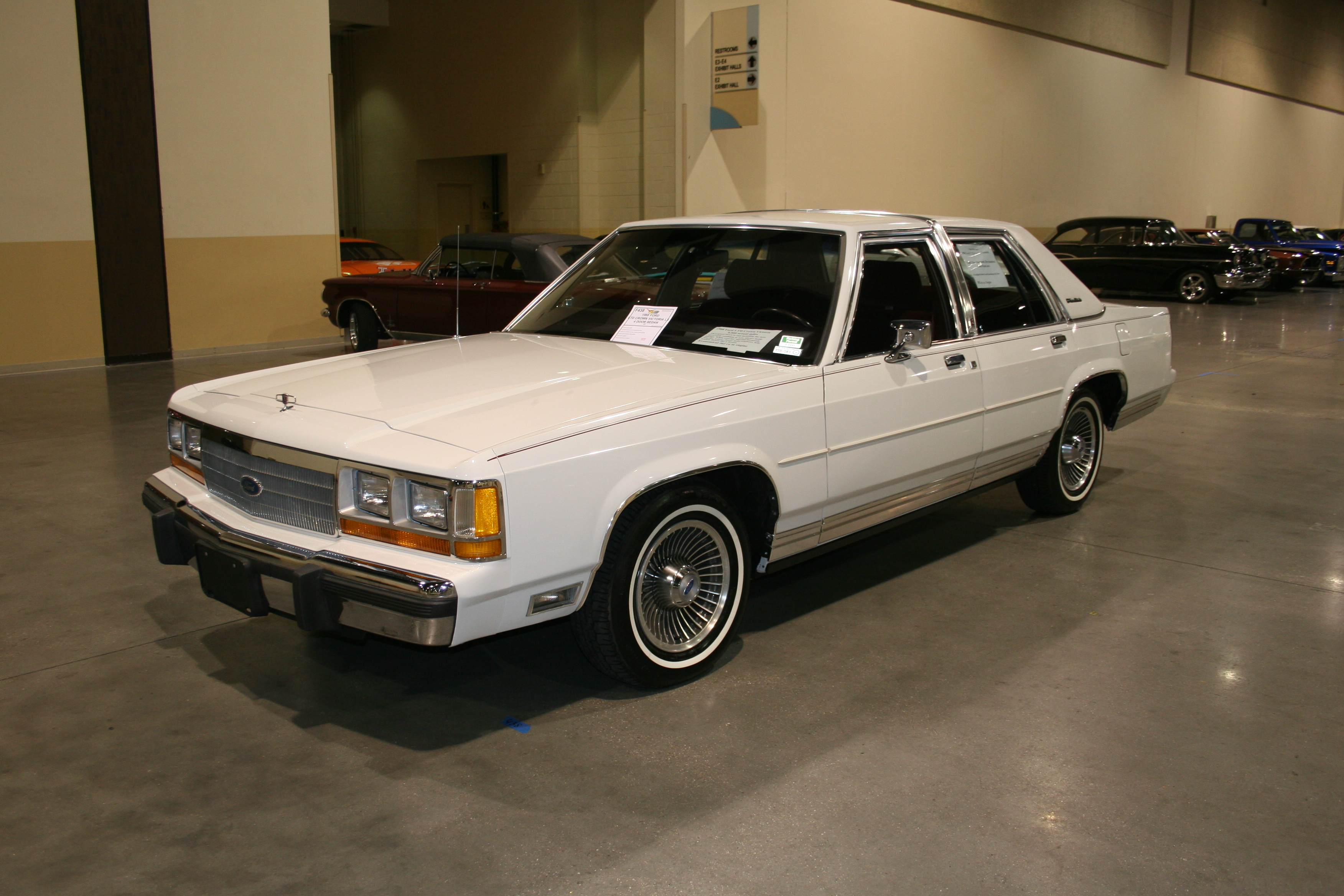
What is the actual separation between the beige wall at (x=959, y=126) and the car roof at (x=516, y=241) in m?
7.00

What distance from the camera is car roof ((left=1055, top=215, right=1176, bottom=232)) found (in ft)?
62.1

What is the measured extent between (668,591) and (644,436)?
0.59 metres

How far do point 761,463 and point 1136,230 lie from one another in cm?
1786

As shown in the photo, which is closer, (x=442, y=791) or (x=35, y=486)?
(x=442, y=791)

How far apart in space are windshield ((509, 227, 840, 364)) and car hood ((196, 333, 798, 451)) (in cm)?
11

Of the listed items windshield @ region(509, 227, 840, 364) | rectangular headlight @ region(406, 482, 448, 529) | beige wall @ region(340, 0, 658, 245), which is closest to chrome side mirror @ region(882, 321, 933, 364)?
windshield @ region(509, 227, 840, 364)

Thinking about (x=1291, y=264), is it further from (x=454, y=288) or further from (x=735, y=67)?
(x=454, y=288)

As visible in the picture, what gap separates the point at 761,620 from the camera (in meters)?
4.14

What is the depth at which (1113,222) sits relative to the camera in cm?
1920

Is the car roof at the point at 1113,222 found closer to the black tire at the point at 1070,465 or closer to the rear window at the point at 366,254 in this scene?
the rear window at the point at 366,254

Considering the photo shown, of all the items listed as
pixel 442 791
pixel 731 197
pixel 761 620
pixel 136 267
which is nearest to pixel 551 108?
pixel 731 197

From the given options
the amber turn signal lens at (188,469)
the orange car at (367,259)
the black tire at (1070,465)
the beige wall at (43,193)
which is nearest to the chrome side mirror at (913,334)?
the black tire at (1070,465)

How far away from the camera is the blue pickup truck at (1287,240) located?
70.5 feet

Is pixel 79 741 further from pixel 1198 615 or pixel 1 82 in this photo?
pixel 1 82
